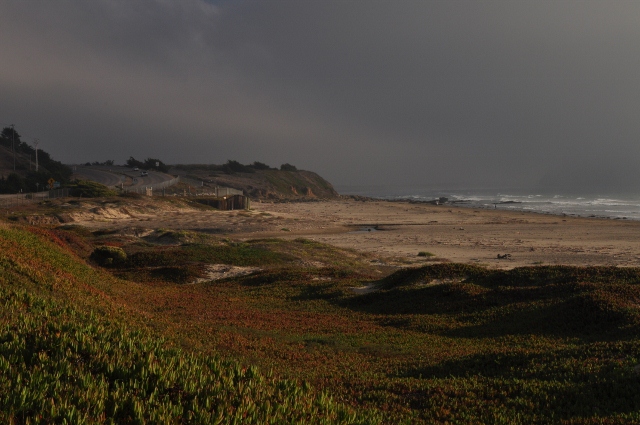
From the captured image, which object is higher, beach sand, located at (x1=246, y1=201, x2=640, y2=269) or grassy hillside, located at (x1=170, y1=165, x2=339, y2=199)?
grassy hillside, located at (x1=170, y1=165, x2=339, y2=199)

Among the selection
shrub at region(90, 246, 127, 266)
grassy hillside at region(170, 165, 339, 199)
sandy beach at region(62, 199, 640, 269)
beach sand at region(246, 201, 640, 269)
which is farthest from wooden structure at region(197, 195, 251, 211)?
→ shrub at region(90, 246, 127, 266)

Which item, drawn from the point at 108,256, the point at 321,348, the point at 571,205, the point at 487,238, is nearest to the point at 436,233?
the point at 487,238

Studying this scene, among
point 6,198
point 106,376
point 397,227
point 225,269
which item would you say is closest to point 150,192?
point 6,198

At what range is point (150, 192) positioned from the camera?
7594 centimetres

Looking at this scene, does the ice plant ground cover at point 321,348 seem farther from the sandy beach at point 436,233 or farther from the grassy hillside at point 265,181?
the grassy hillside at point 265,181

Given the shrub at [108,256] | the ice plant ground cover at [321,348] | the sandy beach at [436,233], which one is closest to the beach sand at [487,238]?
the sandy beach at [436,233]

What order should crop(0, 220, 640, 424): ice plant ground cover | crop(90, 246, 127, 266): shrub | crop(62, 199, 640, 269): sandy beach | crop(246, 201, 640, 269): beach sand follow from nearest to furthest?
crop(0, 220, 640, 424): ice plant ground cover
crop(90, 246, 127, 266): shrub
crop(246, 201, 640, 269): beach sand
crop(62, 199, 640, 269): sandy beach

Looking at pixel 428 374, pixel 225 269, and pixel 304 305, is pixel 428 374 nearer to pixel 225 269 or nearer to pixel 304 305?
pixel 304 305

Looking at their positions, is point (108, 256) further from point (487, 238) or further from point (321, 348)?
point (487, 238)

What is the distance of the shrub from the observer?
88.3ft

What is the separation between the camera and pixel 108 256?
89.9ft

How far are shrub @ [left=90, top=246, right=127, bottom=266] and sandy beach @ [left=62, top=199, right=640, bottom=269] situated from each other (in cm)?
1343

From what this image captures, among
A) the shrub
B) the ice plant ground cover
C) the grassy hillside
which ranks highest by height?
the grassy hillside

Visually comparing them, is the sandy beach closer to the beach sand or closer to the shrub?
the beach sand
